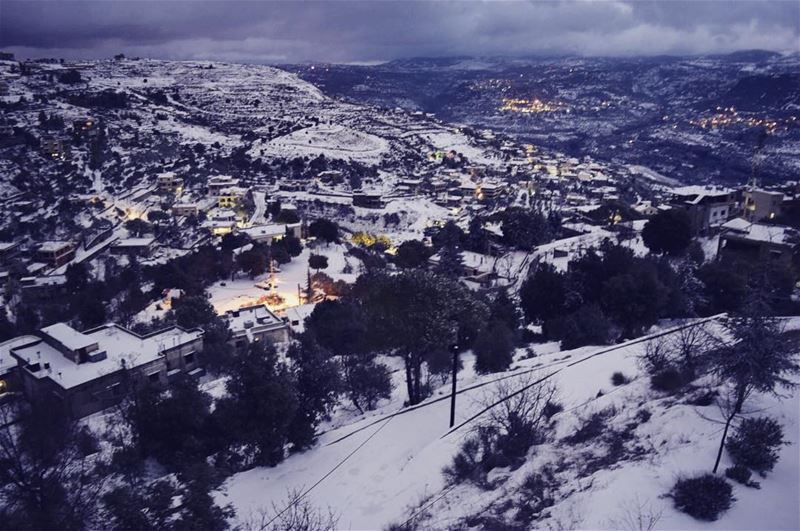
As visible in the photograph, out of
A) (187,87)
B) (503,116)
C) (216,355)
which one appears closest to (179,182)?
(216,355)

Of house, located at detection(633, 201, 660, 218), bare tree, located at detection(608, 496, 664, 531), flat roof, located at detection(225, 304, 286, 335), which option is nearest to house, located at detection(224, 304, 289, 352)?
flat roof, located at detection(225, 304, 286, 335)

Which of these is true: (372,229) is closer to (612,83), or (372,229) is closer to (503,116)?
(503,116)

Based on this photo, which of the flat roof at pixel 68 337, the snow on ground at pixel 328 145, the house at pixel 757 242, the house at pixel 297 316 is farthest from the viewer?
the snow on ground at pixel 328 145

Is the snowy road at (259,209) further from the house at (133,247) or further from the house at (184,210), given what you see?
the house at (133,247)

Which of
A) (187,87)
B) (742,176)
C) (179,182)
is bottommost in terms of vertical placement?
(742,176)

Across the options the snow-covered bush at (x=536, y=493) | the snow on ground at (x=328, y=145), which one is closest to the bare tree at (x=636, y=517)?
the snow-covered bush at (x=536, y=493)

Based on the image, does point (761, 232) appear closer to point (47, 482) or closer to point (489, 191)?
point (47, 482)

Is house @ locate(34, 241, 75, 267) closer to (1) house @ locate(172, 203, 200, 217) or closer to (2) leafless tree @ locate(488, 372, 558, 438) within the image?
(1) house @ locate(172, 203, 200, 217)
